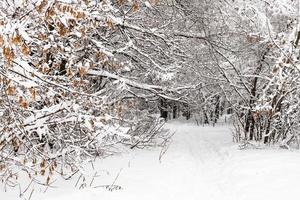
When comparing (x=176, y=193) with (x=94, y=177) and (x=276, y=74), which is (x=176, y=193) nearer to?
(x=94, y=177)

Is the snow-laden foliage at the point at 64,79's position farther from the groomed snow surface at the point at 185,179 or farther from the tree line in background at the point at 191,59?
the groomed snow surface at the point at 185,179

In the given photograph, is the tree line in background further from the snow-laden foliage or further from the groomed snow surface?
the groomed snow surface

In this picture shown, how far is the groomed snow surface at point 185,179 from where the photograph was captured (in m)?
6.99

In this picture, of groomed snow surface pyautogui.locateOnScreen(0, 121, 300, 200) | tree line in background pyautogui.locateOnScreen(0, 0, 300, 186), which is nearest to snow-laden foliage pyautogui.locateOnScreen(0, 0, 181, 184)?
→ tree line in background pyautogui.locateOnScreen(0, 0, 300, 186)

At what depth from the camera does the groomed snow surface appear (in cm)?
699

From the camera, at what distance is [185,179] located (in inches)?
350

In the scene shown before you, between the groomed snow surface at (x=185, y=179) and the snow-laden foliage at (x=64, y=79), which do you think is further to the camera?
the groomed snow surface at (x=185, y=179)

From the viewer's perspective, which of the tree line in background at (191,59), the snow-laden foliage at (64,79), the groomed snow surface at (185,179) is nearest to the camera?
the snow-laden foliage at (64,79)

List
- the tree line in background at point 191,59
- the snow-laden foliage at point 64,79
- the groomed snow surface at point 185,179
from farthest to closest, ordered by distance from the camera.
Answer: the tree line in background at point 191,59 < the groomed snow surface at point 185,179 < the snow-laden foliage at point 64,79

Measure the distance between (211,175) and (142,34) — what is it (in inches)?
160

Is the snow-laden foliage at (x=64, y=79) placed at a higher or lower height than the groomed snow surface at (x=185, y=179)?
higher

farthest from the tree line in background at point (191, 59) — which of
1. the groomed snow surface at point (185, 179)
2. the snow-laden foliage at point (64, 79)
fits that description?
the groomed snow surface at point (185, 179)

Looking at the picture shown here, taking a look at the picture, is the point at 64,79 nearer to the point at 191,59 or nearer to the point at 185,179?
the point at 185,179

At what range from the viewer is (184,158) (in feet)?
38.7
